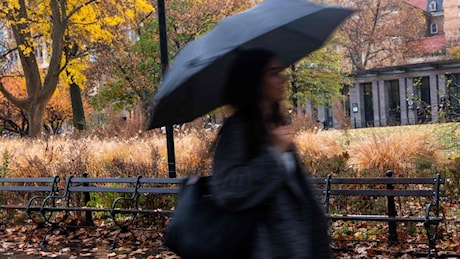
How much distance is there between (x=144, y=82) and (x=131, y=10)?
10.6 meters

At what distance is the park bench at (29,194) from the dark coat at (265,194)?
7.96 metres

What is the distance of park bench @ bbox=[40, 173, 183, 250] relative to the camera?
906cm

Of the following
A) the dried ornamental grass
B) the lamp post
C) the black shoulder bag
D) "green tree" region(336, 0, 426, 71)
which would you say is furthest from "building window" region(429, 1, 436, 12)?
the black shoulder bag

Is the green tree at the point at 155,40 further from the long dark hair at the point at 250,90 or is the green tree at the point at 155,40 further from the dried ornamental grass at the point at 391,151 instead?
the long dark hair at the point at 250,90

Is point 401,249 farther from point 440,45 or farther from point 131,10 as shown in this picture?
point 440,45

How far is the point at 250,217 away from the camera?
234cm

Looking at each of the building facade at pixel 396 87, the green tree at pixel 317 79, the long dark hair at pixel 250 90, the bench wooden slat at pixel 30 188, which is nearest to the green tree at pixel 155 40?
the green tree at pixel 317 79

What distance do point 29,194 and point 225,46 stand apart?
9.91 metres

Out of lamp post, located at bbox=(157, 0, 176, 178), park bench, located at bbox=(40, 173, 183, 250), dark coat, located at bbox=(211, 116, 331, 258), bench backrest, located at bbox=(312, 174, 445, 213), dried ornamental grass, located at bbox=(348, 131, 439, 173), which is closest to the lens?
dark coat, located at bbox=(211, 116, 331, 258)

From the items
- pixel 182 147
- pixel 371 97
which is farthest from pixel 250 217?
pixel 371 97

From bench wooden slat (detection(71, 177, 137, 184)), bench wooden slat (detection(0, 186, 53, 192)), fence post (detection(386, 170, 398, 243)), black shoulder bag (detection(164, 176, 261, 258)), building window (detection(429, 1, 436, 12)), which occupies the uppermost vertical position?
building window (detection(429, 1, 436, 12))

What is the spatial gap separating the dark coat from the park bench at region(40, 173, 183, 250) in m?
6.24

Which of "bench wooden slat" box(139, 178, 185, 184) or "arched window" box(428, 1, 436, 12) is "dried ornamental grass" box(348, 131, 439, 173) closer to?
"bench wooden slat" box(139, 178, 185, 184)

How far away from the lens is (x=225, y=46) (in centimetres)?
254
